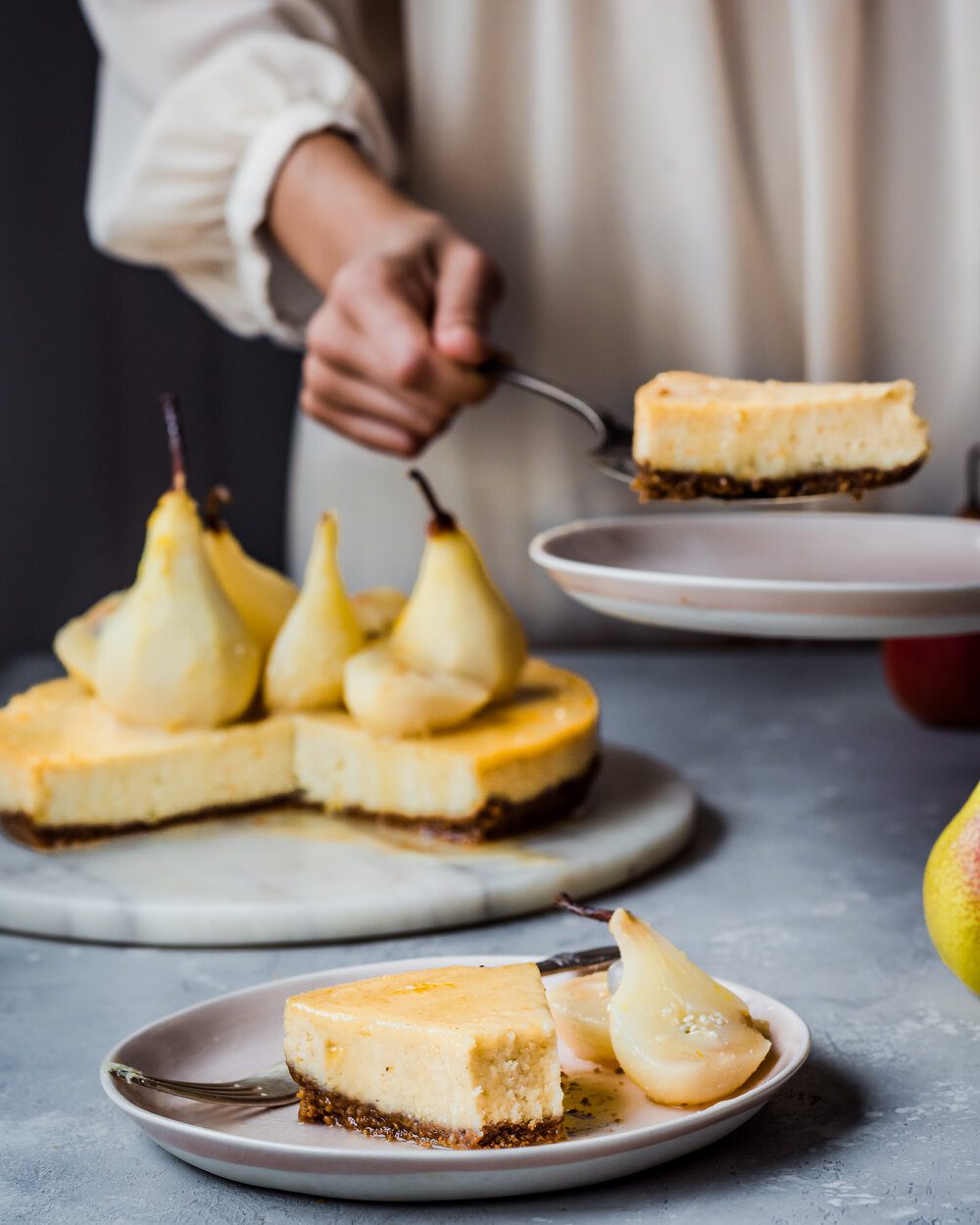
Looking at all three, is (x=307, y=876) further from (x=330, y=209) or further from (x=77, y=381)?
(x=77, y=381)

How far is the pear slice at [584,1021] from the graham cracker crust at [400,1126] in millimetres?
59

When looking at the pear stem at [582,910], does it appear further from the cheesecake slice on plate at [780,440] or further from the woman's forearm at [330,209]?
the woman's forearm at [330,209]

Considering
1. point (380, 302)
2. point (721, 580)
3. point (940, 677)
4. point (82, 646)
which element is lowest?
point (940, 677)

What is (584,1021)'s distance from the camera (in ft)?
2.04

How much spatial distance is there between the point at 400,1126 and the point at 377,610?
58 centimetres

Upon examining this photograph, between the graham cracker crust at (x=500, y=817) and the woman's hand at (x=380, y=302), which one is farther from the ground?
the woman's hand at (x=380, y=302)

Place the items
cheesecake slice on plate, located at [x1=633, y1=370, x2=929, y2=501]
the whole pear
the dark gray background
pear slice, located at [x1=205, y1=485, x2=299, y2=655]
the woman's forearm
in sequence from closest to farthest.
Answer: the whole pear
cheesecake slice on plate, located at [x1=633, y1=370, x2=929, y2=501]
pear slice, located at [x1=205, y1=485, x2=299, y2=655]
the woman's forearm
the dark gray background

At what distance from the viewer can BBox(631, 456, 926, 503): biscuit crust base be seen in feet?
2.80

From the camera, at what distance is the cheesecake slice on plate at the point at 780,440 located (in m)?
0.84

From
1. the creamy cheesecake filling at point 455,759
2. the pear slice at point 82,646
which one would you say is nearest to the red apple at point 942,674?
the creamy cheesecake filling at point 455,759

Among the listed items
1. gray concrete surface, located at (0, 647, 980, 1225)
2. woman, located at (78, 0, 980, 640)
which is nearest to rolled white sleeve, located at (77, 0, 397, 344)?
woman, located at (78, 0, 980, 640)

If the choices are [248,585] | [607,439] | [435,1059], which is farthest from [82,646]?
[435,1059]

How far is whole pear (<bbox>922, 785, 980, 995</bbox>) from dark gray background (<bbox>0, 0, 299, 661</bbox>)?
5.04 ft

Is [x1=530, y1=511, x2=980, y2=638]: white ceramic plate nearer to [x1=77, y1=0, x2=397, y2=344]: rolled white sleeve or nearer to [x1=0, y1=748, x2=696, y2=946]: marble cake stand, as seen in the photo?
[x1=0, y1=748, x2=696, y2=946]: marble cake stand
